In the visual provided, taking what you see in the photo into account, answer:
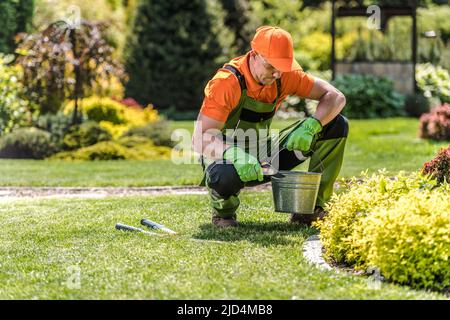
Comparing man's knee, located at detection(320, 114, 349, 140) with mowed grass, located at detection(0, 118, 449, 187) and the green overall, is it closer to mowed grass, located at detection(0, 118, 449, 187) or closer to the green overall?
the green overall

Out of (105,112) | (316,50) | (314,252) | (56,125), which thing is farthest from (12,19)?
(314,252)

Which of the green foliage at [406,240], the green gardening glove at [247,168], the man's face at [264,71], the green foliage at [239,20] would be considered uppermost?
the green foliage at [239,20]

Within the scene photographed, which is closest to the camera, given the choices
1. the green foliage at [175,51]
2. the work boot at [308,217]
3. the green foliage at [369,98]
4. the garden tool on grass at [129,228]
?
the garden tool on grass at [129,228]

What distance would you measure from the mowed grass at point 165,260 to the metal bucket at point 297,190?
0.21 m

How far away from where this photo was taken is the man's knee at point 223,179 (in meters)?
6.06

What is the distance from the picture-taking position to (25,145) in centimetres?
1302

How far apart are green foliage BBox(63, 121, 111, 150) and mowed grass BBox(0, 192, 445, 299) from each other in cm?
576

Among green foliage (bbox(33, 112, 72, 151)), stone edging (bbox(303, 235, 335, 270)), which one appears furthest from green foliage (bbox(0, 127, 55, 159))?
stone edging (bbox(303, 235, 335, 270))

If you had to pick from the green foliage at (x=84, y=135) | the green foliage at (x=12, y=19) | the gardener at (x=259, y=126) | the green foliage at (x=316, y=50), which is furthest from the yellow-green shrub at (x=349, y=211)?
the green foliage at (x=316, y=50)

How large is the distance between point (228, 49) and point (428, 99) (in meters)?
5.49

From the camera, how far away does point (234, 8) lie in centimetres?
2405

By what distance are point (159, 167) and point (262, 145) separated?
4942 mm

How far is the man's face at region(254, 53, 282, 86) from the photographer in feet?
19.4

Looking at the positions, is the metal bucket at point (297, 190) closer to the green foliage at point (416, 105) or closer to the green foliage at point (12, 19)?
the green foliage at point (12, 19)
